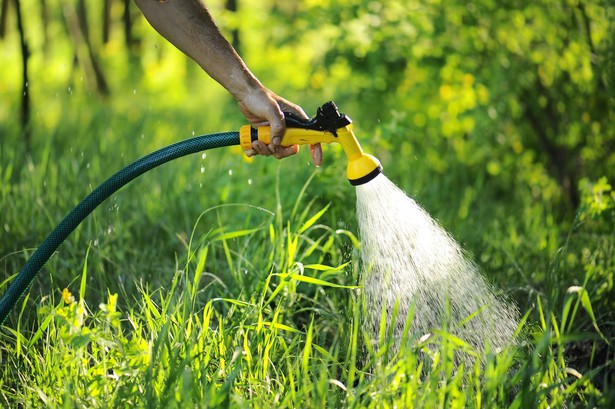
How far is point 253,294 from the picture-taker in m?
2.37

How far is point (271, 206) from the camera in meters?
3.46

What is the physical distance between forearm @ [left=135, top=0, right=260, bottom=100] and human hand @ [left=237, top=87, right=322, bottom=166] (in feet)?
0.13

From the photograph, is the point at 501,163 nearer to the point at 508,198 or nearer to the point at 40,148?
the point at 508,198

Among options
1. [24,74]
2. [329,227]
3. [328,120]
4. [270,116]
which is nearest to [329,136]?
[328,120]

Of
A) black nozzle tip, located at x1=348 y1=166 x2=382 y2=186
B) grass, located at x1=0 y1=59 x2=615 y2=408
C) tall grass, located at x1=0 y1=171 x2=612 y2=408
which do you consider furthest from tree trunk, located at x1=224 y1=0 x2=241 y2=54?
black nozzle tip, located at x1=348 y1=166 x2=382 y2=186

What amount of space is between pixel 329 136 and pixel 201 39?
52cm

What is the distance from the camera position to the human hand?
2137 mm

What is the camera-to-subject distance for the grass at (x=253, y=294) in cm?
199

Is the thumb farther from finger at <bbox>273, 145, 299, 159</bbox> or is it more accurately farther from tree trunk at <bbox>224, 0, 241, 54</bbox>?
tree trunk at <bbox>224, 0, 241, 54</bbox>

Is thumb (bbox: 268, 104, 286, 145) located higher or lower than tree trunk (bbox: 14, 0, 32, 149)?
lower

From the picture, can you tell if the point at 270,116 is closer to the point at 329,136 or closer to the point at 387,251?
the point at 329,136

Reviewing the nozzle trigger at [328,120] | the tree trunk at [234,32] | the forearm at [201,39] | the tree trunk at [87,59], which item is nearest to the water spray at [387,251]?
the nozzle trigger at [328,120]

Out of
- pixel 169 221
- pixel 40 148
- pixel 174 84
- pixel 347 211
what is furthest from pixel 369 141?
pixel 174 84

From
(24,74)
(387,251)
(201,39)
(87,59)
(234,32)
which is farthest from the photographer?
(87,59)
